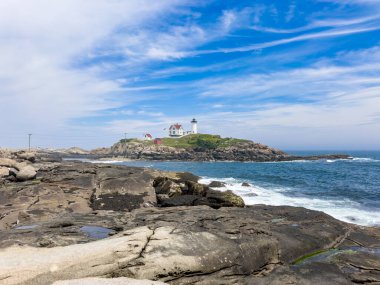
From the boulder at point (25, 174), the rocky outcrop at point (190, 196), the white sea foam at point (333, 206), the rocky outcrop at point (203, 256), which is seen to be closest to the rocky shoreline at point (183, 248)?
the rocky outcrop at point (203, 256)

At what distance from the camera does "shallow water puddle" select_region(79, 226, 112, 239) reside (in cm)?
1368

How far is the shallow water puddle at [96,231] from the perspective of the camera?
44.9 feet

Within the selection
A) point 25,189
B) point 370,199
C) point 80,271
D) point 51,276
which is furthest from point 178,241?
point 370,199

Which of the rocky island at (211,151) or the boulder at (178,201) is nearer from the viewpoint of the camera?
the boulder at (178,201)

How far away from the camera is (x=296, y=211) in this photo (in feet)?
72.7

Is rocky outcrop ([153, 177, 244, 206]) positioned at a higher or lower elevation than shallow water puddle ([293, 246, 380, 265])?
higher

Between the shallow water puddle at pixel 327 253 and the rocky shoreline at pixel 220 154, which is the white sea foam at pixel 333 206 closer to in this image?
the shallow water puddle at pixel 327 253

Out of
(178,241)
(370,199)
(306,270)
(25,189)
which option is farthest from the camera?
(370,199)

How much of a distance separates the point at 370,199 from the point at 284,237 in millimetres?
29731

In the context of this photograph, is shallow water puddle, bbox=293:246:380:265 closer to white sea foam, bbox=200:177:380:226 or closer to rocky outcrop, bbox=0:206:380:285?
rocky outcrop, bbox=0:206:380:285

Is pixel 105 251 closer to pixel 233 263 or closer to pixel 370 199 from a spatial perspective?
pixel 233 263

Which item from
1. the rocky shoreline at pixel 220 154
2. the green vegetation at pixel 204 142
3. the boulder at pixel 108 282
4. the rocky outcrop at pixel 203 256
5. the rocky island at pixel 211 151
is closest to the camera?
the boulder at pixel 108 282

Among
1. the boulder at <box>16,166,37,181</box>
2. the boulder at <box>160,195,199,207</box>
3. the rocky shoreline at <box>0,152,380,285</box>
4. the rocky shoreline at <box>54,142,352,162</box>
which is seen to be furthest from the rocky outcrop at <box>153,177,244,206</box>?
the rocky shoreline at <box>54,142,352,162</box>

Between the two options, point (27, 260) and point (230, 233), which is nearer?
point (27, 260)
